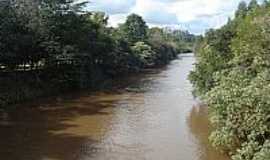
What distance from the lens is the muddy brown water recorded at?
89.8 ft

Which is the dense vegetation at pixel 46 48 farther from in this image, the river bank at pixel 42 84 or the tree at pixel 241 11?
the tree at pixel 241 11

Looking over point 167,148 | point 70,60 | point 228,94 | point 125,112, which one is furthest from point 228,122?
point 70,60

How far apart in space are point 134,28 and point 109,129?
82843mm

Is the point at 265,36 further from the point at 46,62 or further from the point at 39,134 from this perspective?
the point at 46,62

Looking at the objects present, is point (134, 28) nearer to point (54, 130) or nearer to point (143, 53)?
point (143, 53)

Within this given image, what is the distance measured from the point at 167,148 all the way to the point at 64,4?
103 ft

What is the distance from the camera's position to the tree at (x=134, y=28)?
340ft

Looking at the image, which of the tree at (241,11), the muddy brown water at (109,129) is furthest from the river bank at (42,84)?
the tree at (241,11)

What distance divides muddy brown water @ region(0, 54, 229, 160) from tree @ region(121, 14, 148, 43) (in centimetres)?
5175

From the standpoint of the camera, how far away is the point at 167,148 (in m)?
28.6

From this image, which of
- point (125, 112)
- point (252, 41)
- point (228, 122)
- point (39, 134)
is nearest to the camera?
point (228, 122)

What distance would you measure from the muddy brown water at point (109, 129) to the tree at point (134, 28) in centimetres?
5175

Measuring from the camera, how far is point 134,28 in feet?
380

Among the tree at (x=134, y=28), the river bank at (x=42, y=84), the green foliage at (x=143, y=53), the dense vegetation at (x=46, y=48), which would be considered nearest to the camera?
the river bank at (x=42, y=84)
